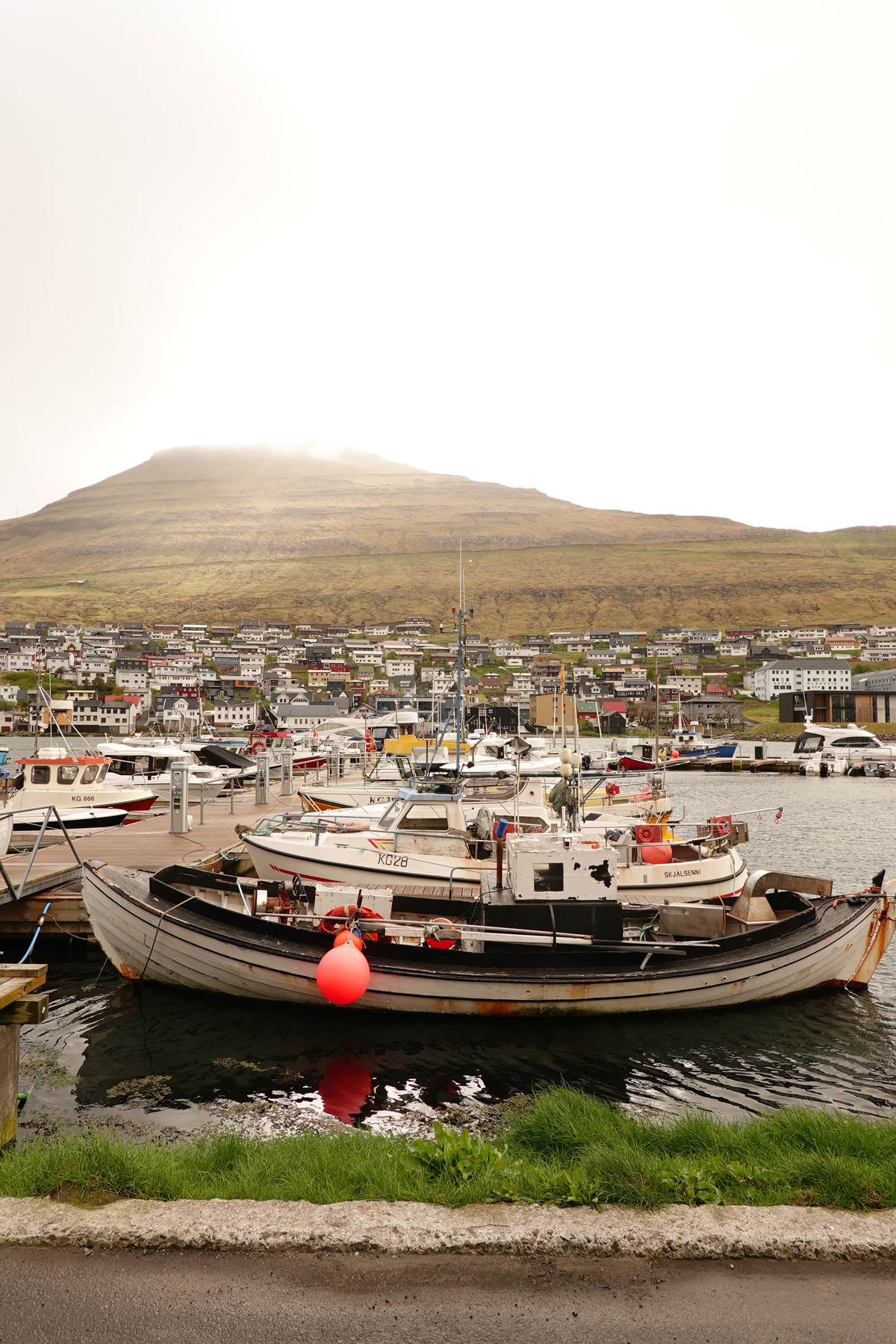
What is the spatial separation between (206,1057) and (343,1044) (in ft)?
6.34

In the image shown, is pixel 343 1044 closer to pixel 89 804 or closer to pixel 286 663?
pixel 89 804

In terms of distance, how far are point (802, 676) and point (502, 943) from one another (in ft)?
505

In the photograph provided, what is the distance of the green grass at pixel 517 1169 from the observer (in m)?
5.14

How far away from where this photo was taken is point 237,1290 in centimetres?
420

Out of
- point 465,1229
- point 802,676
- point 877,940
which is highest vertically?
point 465,1229

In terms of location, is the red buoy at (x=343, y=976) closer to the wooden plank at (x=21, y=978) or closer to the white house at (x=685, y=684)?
the wooden plank at (x=21, y=978)

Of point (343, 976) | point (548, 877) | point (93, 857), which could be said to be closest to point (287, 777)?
point (93, 857)

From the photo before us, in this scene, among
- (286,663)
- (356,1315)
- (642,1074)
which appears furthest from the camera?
(286,663)

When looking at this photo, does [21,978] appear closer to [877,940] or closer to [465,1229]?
[465,1229]

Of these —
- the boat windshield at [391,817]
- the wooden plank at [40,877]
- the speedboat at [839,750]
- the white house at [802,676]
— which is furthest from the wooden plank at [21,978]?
the white house at [802,676]

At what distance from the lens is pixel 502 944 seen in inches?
486

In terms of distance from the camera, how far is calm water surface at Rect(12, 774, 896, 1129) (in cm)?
1007

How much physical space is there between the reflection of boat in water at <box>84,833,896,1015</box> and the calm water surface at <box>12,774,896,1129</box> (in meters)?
0.33

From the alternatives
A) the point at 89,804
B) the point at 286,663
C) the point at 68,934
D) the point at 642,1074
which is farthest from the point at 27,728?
the point at 642,1074
